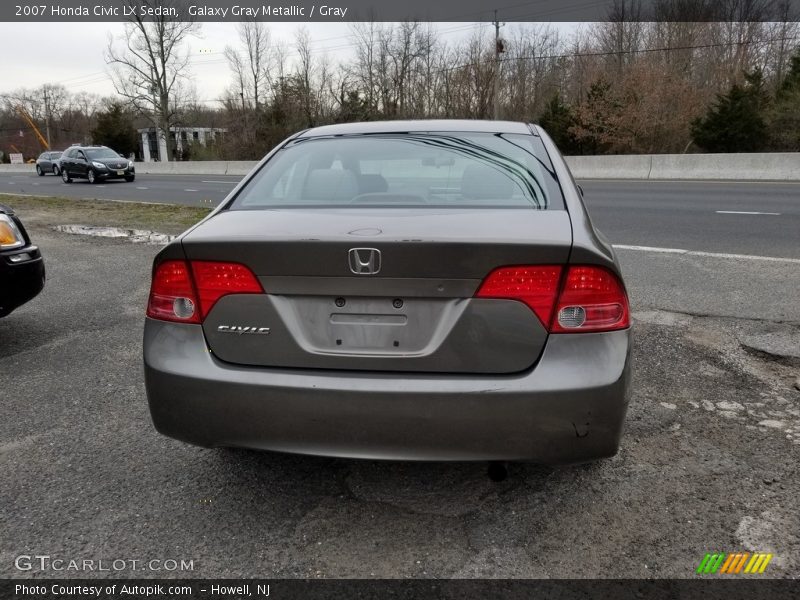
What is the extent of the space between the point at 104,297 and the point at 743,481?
5.71 m

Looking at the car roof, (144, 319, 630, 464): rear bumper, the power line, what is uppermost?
the power line

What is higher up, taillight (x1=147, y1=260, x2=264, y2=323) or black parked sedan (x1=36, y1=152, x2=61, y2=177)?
black parked sedan (x1=36, y1=152, x2=61, y2=177)

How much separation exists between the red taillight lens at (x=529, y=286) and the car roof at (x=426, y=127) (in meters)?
1.41

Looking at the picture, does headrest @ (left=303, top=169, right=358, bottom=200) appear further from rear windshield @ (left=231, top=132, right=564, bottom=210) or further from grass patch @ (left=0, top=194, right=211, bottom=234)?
grass patch @ (left=0, top=194, right=211, bottom=234)

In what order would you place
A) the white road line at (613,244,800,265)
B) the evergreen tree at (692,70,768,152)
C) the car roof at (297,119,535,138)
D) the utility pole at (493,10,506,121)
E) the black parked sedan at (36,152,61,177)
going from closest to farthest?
the car roof at (297,119,535,138), the white road line at (613,244,800,265), the evergreen tree at (692,70,768,152), the utility pole at (493,10,506,121), the black parked sedan at (36,152,61,177)

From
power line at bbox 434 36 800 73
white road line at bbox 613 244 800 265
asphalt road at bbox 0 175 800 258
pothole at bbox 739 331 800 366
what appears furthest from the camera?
power line at bbox 434 36 800 73

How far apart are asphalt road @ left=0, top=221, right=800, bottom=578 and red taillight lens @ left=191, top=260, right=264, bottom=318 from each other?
89 centimetres

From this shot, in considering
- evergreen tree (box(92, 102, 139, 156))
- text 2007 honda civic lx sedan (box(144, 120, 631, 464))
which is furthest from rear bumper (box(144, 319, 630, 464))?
evergreen tree (box(92, 102, 139, 156))

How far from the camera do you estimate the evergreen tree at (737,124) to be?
29.7 m

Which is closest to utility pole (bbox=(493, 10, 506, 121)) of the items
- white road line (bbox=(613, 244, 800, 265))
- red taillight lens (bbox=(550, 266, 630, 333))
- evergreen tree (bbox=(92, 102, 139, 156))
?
white road line (bbox=(613, 244, 800, 265))

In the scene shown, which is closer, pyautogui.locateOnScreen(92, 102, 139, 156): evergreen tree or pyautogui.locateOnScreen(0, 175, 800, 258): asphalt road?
pyautogui.locateOnScreen(0, 175, 800, 258): asphalt road

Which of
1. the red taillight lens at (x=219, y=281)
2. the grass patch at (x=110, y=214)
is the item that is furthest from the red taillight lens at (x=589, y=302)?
the grass patch at (x=110, y=214)

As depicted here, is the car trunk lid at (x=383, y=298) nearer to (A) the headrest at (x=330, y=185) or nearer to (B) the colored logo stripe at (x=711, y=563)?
(A) the headrest at (x=330, y=185)

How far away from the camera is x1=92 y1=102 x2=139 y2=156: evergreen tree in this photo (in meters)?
70.4
